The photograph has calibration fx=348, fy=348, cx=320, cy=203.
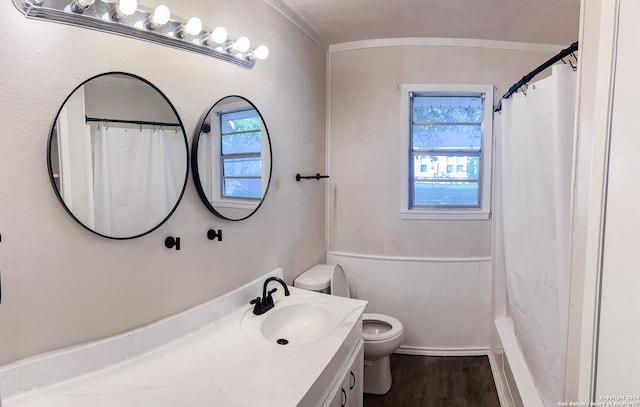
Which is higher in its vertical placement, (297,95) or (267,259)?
(297,95)

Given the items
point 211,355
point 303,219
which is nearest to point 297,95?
point 303,219

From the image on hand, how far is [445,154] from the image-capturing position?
263cm

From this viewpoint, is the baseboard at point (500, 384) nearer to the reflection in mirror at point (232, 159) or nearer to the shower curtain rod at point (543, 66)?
the shower curtain rod at point (543, 66)

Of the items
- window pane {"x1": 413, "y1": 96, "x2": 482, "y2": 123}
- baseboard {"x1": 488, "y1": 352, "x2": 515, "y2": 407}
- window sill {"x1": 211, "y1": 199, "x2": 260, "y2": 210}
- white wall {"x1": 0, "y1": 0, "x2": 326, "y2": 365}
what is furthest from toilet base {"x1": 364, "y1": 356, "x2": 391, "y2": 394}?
window pane {"x1": 413, "y1": 96, "x2": 482, "y2": 123}

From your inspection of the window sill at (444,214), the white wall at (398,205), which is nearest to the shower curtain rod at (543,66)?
the white wall at (398,205)


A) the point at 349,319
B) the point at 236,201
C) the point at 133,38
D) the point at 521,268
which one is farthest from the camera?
the point at 521,268

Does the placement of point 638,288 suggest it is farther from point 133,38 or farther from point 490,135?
point 490,135

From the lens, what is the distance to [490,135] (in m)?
2.54

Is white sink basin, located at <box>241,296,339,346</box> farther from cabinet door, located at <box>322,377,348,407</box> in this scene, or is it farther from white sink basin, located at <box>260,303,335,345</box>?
cabinet door, located at <box>322,377,348,407</box>

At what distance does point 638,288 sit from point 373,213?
2.08 m

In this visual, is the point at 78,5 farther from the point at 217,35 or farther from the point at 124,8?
the point at 217,35

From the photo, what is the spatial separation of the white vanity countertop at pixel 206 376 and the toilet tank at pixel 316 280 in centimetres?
71

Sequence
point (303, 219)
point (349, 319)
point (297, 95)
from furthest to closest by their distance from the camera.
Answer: point (303, 219) → point (297, 95) → point (349, 319)

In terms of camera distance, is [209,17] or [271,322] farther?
[271,322]
